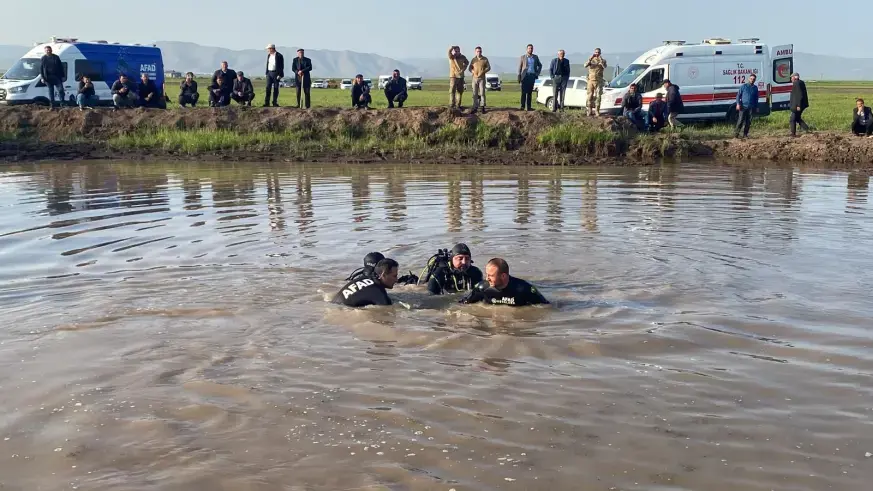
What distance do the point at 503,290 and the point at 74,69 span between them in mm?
24890

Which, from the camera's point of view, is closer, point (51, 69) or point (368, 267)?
point (368, 267)

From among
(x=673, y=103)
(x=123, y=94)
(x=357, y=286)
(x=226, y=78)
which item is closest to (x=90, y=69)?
(x=123, y=94)

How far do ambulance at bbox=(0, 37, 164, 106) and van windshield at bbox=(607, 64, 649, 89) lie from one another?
53.4 ft

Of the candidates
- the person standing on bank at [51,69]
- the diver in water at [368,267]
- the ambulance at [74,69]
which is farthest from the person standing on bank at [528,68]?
the diver in water at [368,267]

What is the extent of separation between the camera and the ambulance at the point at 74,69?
28859 millimetres

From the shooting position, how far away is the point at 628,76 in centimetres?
2661

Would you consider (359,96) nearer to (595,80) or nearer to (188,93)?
(188,93)

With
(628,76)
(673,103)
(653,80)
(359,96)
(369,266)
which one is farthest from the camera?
(359,96)

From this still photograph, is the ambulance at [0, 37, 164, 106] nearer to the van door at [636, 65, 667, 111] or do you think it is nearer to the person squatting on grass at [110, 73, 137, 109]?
the person squatting on grass at [110, 73, 137, 109]

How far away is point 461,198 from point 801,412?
1109cm

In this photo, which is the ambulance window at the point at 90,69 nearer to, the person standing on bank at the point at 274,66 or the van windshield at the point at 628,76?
the person standing on bank at the point at 274,66

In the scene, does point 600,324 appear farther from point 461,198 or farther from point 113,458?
point 461,198

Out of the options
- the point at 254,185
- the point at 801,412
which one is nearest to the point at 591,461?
the point at 801,412

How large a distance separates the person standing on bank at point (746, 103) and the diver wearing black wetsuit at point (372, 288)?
16.8 m
